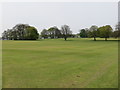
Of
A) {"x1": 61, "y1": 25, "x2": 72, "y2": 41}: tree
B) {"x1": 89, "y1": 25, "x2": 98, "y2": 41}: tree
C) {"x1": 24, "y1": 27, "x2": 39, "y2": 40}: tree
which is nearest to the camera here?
{"x1": 89, "y1": 25, "x2": 98, "y2": 41}: tree

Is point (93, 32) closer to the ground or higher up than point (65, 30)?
closer to the ground

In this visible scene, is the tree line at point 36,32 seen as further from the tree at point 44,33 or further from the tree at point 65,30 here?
the tree at point 44,33

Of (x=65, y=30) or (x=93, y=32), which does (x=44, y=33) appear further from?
(x=93, y=32)

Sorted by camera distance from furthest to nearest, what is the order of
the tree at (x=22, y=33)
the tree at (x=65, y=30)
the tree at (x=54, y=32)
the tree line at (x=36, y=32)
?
1. the tree at (x=54, y=32)
2. the tree at (x=65, y=30)
3. the tree at (x=22, y=33)
4. the tree line at (x=36, y=32)

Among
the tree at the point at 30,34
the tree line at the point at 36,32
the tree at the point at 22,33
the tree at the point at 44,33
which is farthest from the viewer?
the tree at the point at 44,33

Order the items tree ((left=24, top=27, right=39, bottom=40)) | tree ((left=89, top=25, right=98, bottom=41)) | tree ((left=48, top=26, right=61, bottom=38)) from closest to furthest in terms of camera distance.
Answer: tree ((left=89, top=25, right=98, bottom=41))
tree ((left=24, top=27, right=39, bottom=40))
tree ((left=48, top=26, right=61, bottom=38))

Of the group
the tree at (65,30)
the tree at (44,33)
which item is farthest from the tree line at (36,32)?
the tree at (44,33)

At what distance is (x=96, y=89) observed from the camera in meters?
5.96

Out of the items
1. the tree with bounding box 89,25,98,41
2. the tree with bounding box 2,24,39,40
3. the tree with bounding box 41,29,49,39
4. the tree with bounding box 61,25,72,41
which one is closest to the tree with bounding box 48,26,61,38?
the tree with bounding box 41,29,49,39

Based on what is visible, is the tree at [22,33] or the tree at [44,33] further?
the tree at [44,33]

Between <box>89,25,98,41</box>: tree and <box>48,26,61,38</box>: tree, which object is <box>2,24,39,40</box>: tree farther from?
<box>89,25,98,41</box>: tree

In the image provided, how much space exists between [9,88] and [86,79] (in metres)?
Result: 3.49

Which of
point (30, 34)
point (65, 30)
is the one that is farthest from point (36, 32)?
point (65, 30)

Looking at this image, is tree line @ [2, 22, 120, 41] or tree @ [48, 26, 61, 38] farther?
tree @ [48, 26, 61, 38]
